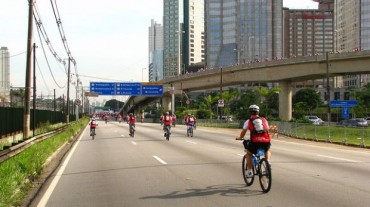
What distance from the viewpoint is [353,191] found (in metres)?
10.1

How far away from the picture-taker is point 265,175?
387 inches

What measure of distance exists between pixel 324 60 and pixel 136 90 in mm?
33412

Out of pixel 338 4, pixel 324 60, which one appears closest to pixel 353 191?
pixel 324 60

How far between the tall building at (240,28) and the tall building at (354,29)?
22.9 metres

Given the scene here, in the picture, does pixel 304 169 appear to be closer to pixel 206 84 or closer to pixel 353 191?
pixel 353 191

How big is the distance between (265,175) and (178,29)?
7941cm

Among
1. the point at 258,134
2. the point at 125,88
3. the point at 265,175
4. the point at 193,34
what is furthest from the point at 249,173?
the point at 193,34

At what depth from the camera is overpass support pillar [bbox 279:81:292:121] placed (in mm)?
54875

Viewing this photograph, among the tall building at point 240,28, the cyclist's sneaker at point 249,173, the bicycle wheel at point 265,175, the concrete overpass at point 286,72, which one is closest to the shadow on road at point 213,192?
the bicycle wheel at point 265,175

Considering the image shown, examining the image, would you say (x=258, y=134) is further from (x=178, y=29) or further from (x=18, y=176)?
(x=178, y=29)

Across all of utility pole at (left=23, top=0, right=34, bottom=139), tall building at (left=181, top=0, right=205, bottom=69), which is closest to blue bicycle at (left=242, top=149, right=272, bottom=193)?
utility pole at (left=23, top=0, right=34, bottom=139)

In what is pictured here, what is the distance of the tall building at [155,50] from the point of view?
11394 cm

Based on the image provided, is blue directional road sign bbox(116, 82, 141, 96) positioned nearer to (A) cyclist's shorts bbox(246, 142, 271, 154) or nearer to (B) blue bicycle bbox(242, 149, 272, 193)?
(B) blue bicycle bbox(242, 149, 272, 193)

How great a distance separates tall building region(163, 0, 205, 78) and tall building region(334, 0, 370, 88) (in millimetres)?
44744
